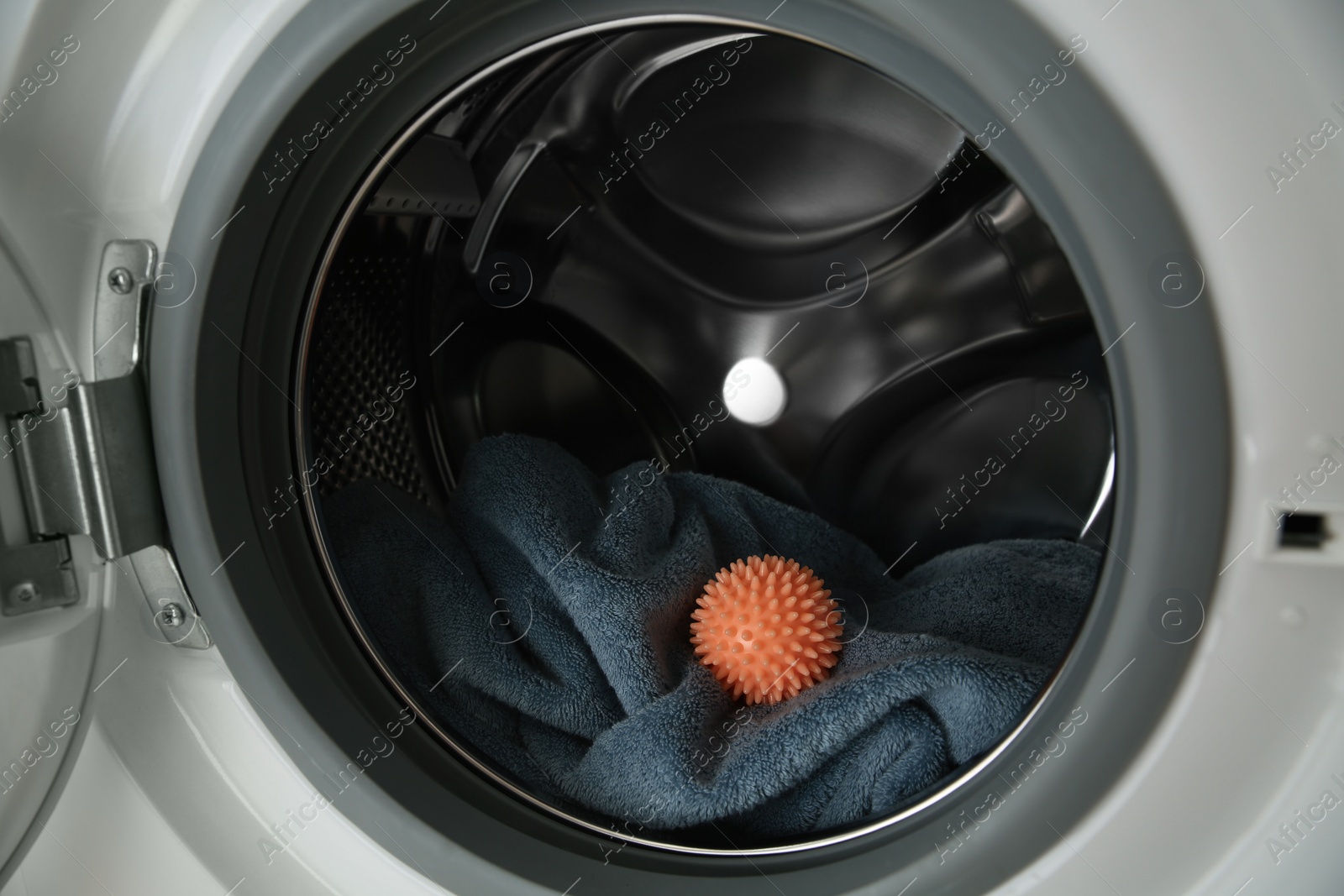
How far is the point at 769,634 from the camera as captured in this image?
0.64 metres

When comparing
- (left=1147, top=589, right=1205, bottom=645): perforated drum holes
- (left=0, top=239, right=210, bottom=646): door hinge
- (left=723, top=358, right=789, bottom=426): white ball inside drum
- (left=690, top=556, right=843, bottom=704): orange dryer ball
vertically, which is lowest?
(left=1147, top=589, right=1205, bottom=645): perforated drum holes

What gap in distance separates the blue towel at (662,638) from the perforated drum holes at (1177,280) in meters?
0.22

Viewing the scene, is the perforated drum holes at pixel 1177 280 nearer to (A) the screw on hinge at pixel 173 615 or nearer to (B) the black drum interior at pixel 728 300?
(B) the black drum interior at pixel 728 300

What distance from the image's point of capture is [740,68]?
2.46 feet

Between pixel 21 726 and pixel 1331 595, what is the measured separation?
0.67 metres

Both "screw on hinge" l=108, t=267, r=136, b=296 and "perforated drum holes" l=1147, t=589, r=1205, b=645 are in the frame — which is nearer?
"perforated drum holes" l=1147, t=589, r=1205, b=645

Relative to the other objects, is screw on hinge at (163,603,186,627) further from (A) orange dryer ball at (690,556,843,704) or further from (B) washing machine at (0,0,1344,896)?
(A) orange dryer ball at (690,556,843,704)

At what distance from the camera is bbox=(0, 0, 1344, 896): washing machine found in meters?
0.37

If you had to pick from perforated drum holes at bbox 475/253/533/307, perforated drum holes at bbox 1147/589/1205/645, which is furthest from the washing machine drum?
perforated drum holes at bbox 1147/589/1205/645

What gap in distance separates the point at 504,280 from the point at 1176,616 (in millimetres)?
615

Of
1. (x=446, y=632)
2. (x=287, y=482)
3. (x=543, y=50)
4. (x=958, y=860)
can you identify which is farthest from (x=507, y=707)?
(x=543, y=50)

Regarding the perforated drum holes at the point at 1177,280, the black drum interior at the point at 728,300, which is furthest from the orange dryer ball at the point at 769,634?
the perforated drum holes at the point at 1177,280

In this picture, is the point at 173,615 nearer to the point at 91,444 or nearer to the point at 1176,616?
the point at 91,444

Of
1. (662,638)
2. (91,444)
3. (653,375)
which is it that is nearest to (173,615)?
(91,444)
